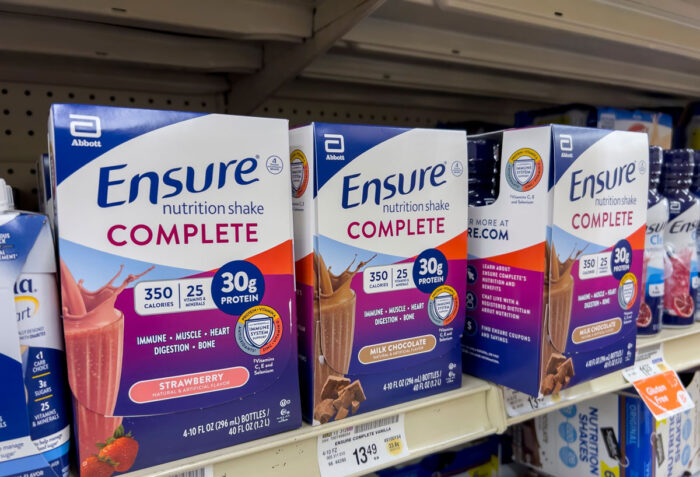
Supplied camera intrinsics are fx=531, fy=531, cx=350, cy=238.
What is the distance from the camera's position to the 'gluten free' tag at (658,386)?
3.31 ft

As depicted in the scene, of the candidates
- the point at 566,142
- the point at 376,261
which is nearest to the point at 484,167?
the point at 566,142

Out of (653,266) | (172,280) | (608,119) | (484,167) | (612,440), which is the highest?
(608,119)

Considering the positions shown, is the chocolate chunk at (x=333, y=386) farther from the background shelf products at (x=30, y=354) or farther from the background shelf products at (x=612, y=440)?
the background shelf products at (x=612, y=440)

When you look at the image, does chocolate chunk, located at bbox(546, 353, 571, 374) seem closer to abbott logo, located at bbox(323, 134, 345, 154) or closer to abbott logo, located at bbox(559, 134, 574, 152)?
abbott logo, located at bbox(559, 134, 574, 152)

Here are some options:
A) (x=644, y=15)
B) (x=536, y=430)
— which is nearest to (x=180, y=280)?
(x=644, y=15)

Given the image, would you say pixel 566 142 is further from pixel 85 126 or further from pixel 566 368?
pixel 85 126

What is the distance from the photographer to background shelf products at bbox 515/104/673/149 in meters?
1.37

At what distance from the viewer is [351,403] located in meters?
0.74

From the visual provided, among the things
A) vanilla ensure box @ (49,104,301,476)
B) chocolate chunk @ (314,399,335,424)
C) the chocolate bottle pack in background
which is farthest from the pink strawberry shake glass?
the chocolate bottle pack in background

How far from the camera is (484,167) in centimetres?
89

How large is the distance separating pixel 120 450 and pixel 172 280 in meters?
0.20

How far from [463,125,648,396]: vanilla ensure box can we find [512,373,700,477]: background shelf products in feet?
1.26

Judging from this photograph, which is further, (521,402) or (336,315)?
(521,402)

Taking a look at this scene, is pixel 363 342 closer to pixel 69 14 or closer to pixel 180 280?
pixel 180 280
